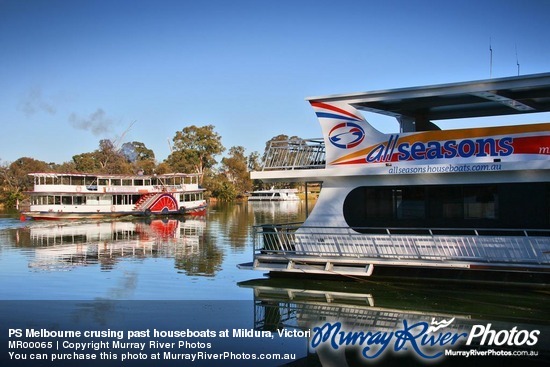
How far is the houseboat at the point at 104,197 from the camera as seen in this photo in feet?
157

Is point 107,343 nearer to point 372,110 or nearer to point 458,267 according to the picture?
point 458,267

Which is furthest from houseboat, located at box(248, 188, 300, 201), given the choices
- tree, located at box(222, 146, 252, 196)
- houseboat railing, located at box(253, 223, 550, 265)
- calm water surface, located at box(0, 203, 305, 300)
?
houseboat railing, located at box(253, 223, 550, 265)

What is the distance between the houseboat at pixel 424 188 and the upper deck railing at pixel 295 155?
3 cm

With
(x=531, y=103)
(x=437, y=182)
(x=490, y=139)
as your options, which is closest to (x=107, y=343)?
(x=437, y=182)

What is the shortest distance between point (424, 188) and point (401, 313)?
11.4 feet

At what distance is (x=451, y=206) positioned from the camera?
14.4 m

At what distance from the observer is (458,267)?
13.5 metres

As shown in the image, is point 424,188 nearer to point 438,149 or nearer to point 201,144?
point 438,149

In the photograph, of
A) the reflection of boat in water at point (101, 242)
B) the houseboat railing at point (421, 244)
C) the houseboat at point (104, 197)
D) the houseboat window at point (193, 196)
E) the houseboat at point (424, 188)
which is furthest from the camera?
the houseboat window at point (193, 196)

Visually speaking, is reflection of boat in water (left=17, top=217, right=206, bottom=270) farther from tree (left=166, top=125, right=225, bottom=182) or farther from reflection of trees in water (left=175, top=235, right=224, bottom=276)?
tree (left=166, top=125, right=225, bottom=182)

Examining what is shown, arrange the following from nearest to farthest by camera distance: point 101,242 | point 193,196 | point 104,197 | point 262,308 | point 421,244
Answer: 1. point 262,308
2. point 421,244
3. point 101,242
4. point 104,197
5. point 193,196

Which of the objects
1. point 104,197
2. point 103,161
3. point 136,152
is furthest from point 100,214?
point 136,152

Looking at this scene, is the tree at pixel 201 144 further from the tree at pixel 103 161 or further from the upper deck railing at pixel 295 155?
the upper deck railing at pixel 295 155

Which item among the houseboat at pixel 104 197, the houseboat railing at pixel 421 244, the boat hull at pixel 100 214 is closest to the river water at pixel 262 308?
the houseboat railing at pixel 421 244
